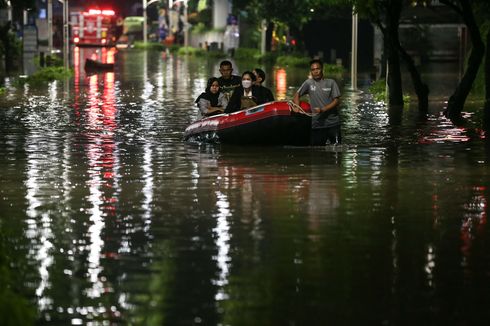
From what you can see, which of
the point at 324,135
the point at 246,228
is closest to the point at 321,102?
the point at 324,135

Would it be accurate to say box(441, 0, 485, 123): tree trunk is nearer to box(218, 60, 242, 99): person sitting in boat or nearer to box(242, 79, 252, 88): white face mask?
box(218, 60, 242, 99): person sitting in boat

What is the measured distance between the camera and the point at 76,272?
11.5m

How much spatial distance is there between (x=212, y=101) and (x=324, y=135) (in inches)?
93.4

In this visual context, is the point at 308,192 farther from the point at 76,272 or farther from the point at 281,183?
the point at 76,272

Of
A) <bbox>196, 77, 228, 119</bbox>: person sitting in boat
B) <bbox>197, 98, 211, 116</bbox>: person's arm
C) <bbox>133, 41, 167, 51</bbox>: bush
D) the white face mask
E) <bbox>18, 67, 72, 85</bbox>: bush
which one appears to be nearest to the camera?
the white face mask

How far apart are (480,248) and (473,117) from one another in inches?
747

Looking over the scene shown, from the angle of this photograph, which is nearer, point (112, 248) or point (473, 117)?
point (112, 248)

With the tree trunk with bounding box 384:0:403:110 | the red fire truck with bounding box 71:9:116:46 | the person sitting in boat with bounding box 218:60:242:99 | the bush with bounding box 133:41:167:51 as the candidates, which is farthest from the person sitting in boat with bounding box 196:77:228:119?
the bush with bounding box 133:41:167:51

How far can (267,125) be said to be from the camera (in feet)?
76.2

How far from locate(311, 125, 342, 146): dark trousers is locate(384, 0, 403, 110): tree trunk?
9446mm

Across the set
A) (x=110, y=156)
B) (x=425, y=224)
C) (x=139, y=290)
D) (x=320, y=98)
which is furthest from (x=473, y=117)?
(x=139, y=290)

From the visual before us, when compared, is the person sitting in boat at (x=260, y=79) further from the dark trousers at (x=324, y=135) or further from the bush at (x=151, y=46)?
the bush at (x=151, y=46)

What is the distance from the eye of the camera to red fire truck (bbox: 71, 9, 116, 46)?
100 metres

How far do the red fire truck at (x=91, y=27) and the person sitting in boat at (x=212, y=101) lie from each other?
75.7 meters
